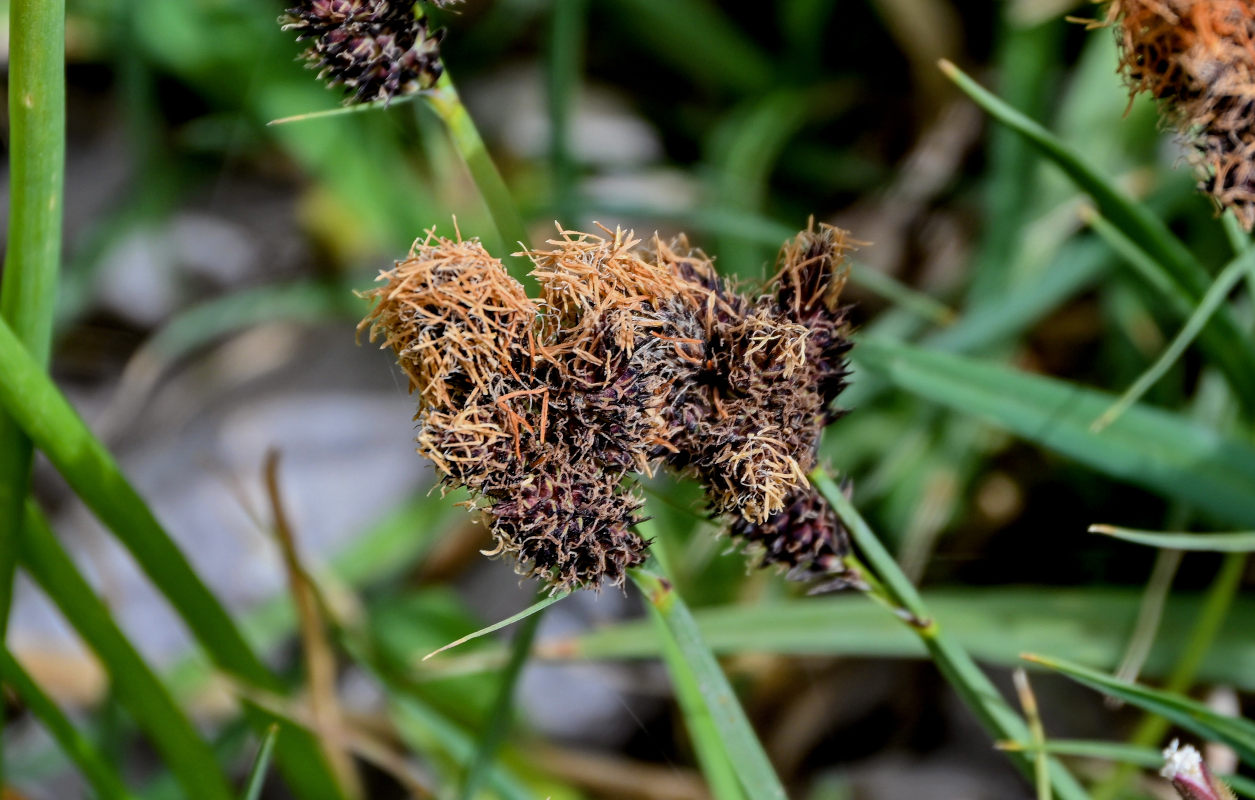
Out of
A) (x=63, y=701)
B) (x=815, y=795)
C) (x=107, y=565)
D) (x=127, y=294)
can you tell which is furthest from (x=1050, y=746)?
(x=127, y=294)

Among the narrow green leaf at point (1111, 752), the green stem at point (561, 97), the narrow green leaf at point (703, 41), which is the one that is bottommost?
the narrow green leaf at point (1111, 752)

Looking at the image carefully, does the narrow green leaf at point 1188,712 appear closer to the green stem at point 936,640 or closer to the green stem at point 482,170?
the green stem at point 936,640

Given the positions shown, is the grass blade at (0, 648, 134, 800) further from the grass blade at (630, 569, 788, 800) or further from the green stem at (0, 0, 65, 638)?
the grass blade at (630, 569, 788, 800)

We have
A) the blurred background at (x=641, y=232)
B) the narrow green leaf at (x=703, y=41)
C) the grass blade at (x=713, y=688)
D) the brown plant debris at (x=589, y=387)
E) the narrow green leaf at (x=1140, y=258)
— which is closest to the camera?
the brown plant debris at (x=589, y=387)

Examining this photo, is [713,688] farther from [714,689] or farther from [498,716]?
[498,716]

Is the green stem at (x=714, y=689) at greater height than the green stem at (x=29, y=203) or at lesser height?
lesser

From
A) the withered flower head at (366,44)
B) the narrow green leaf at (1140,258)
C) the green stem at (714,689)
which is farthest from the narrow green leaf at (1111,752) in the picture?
the withered flower head at (366,44)
